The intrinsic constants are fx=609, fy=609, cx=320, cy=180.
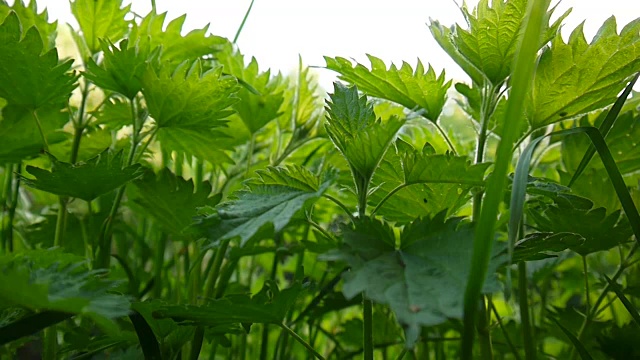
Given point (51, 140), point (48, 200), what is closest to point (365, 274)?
point (51, 140)

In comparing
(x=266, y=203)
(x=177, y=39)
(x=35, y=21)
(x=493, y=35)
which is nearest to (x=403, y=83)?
(x=493, y=35)

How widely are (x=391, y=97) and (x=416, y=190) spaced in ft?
0.30

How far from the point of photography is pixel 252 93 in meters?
0.74

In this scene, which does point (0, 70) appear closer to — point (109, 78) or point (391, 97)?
point (109, 78)

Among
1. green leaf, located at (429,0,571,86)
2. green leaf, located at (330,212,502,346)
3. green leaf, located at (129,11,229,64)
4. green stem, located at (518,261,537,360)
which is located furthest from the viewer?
green leaf, located at (129,11,229,64)

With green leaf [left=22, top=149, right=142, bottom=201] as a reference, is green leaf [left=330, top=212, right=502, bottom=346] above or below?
below

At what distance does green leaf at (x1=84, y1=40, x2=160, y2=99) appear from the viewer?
605 mm

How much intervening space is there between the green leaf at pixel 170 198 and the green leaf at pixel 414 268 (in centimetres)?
28

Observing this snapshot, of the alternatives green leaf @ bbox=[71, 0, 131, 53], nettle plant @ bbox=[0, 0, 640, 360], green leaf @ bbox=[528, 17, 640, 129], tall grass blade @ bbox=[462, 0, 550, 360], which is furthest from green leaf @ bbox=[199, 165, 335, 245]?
green leaf @ bbox=[71, 0, 131, 53]

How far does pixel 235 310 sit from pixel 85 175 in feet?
0.64

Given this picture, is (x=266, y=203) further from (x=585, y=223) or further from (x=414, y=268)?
(x=585, y=223)

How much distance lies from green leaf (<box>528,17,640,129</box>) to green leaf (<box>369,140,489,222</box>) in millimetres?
112

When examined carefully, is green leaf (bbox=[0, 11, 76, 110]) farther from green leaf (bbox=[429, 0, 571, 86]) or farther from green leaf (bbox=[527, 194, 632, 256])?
green leaf (bbox=[527, 194, 632, 256])

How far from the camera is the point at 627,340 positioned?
2.17 feet
